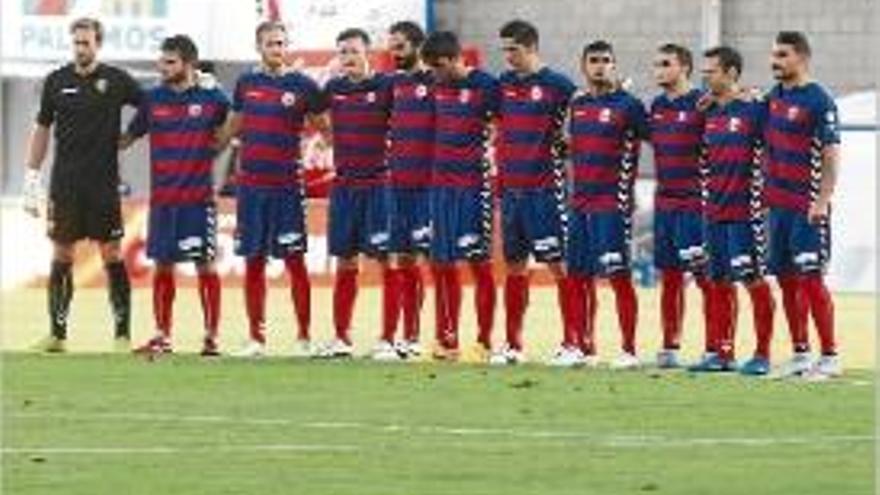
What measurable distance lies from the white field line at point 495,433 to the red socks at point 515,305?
5735 mm

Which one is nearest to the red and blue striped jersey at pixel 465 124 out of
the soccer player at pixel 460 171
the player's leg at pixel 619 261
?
the soccer player at pixel 460 171

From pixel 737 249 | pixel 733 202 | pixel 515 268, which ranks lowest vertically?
pixel 515 268

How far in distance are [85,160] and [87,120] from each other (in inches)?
11.6

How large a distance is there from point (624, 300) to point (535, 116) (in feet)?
4.62

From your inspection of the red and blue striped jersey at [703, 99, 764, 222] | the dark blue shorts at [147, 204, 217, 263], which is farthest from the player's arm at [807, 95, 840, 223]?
the dark blue shorts at [147, 204, 217, 263]

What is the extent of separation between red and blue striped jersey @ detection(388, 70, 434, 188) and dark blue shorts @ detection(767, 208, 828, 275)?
2.84 metres

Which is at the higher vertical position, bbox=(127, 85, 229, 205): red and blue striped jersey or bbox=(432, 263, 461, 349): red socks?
bbox=(127, 85, 229, 205): red and blue striped jersey

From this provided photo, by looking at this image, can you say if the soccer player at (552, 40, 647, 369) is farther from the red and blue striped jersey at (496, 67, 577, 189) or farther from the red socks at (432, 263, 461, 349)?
the red socks at (432, 263, 461, 349)

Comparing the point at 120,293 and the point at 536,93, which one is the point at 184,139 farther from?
the point at 536,93

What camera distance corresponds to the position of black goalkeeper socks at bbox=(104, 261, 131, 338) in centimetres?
2370

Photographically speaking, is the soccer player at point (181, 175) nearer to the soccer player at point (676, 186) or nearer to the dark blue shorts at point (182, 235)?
the dark blue shorts at point (182, 235)

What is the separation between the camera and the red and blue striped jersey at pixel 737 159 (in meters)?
21.9

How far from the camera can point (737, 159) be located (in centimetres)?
2194

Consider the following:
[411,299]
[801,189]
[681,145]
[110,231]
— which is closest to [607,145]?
[681,145]
